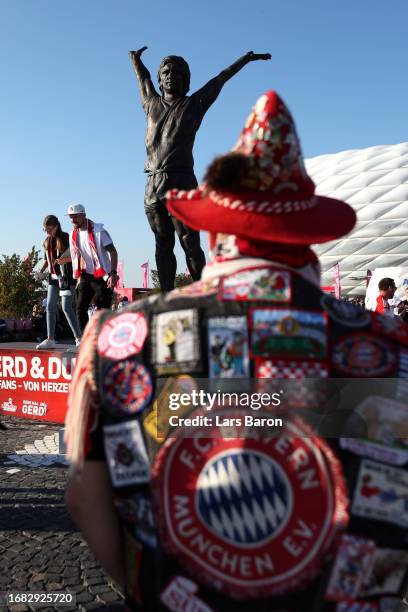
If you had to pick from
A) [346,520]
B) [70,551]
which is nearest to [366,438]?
[346,520]

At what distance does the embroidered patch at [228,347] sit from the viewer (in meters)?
1.27

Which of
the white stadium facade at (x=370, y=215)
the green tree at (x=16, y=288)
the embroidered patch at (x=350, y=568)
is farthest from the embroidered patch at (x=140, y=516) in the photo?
the white stadium facade at (x=370, y=215)

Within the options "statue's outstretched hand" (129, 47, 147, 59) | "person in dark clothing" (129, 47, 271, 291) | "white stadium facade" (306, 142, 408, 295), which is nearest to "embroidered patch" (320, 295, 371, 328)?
"person in dark clothing" (129, 47, 271, 291)

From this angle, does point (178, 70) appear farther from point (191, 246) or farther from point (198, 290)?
point (198, 290)

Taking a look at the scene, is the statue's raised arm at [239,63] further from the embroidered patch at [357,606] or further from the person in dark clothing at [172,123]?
the embroidered patch at [357,606]

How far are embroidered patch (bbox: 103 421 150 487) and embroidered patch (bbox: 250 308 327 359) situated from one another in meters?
0.36

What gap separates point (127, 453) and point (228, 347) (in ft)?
1.19

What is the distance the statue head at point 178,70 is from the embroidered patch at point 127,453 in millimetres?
4763

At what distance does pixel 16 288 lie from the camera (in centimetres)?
3145

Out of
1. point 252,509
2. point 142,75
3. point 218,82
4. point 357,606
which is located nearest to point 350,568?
point 357,606

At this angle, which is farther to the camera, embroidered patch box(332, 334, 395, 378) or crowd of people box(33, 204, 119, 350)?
crowd of people box(33, 204, 119, 350)

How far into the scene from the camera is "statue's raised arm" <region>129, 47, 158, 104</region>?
557 cm

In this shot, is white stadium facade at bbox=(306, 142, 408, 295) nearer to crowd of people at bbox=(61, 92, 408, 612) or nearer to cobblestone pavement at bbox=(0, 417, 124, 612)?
cobblestone pavement at bbox=(0, 417, 124, 612)

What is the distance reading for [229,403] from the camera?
132 cm
